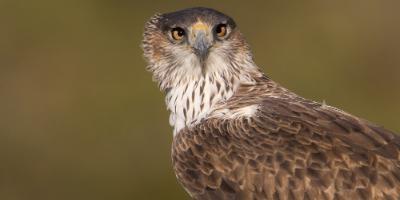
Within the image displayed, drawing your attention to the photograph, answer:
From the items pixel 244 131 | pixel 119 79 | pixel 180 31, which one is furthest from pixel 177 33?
pixel 119 79

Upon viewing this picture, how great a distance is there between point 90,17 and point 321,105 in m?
11.1

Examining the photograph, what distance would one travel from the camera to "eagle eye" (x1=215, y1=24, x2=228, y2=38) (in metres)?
11.2

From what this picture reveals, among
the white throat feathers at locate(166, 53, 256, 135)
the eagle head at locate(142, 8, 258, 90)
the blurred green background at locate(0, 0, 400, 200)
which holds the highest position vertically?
the eagle head at locate(142, 8, 258, 90)

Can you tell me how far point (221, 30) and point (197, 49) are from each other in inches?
12.9

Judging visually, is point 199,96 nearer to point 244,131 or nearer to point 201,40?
point 201,40

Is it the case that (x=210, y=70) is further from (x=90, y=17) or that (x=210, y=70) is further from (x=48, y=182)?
(x=90, y=17)

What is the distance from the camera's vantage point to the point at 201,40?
11047mm

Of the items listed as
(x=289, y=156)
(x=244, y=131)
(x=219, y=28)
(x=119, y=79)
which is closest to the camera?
(x=289, y=156)

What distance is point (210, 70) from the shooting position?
36.6 ft

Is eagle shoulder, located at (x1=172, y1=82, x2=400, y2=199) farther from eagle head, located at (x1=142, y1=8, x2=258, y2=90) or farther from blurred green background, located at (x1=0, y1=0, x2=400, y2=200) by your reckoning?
blurred green background, located at (x1=0, y1=0, x2=400, y2=200)

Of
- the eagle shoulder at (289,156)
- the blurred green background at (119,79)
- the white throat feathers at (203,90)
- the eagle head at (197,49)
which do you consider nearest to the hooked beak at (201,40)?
the eagle head at (197,49)

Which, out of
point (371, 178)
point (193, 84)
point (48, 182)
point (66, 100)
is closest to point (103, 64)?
point (66, 100)

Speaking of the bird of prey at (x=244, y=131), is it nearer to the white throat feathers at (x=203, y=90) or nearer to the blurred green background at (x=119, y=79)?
the white throat feathers at (x=203, y=90)

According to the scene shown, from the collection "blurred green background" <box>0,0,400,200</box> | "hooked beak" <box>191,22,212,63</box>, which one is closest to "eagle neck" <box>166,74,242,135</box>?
"hooked beak" <box>191,22,212,63</box>
